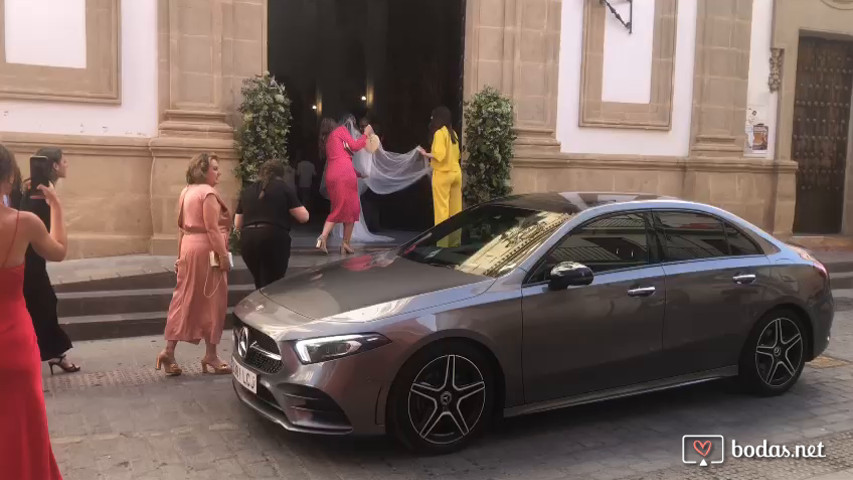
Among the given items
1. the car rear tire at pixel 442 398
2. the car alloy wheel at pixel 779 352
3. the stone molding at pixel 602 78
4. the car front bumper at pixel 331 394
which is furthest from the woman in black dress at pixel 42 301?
the stone molding at pixel 602 78

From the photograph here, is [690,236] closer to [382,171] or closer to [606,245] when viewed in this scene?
[606,245]

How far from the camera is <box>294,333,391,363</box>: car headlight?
4520 millimetres

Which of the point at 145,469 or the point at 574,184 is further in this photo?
the point at 574,184

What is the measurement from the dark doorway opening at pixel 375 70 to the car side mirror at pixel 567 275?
24.4 feet

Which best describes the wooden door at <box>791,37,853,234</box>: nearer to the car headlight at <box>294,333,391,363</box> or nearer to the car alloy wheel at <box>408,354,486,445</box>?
the car alloy wheel at <box>408,354,486,445</box>

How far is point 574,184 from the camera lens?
12.3 m

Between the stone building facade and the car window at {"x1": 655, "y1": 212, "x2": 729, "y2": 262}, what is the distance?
596 centimetres

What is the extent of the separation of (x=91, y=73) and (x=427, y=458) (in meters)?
7.12

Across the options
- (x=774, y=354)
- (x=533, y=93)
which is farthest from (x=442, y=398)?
(x=533, y=93)

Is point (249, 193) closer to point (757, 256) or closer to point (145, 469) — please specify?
point (145, 469)

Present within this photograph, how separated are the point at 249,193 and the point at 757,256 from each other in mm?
4060

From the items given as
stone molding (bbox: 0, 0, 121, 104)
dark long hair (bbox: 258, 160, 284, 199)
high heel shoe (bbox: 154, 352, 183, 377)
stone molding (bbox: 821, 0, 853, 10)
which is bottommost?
high heel shoe (bbox: 154, 352, 183, 377)

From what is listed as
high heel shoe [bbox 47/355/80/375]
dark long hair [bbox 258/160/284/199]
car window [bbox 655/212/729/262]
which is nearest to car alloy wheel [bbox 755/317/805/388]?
car window [bbox 655/212/729/262]

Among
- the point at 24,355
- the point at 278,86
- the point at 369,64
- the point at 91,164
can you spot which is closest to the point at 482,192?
the point at 278,86
